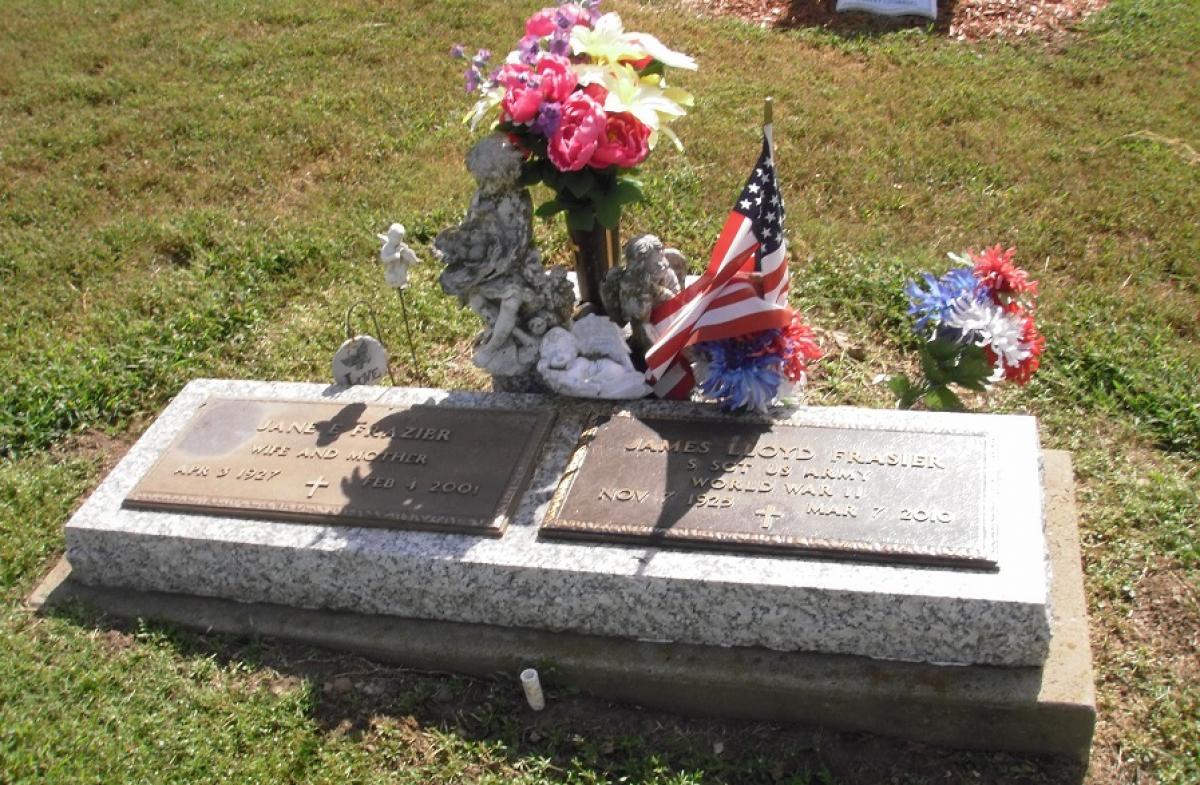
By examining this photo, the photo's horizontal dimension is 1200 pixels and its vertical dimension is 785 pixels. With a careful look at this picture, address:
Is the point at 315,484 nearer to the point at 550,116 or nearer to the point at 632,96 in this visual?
the point at 550,116

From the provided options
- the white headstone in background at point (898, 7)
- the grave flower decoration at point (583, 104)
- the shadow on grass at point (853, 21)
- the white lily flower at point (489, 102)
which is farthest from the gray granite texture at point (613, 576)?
the white headstone in background at point (898, 7)

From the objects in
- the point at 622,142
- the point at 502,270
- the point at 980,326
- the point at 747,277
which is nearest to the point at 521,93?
the point at 622,142

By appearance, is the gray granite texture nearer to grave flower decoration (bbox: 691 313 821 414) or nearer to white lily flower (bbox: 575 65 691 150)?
Result: grave flower decoration (bbox: 691 313 821 414)

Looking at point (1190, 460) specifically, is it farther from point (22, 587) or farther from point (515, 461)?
point (22, 587)

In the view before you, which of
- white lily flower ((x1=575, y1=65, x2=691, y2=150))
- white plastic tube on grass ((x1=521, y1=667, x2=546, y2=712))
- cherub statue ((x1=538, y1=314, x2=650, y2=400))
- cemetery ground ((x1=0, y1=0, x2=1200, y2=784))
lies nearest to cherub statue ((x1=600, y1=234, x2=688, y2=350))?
cherub statue ((x1=538, y1=314, x2=650, y2=400))

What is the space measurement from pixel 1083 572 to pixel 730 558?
1.36 m

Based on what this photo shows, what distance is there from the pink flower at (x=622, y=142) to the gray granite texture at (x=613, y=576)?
2.78ft

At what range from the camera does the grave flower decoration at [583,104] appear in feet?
12.0

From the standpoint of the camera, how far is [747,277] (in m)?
3.72

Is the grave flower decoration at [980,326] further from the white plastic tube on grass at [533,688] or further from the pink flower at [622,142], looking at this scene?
the white plastic tube on grass at [533,688]

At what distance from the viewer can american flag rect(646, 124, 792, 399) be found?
367cm

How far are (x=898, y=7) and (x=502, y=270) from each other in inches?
204

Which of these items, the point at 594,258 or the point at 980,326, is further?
the point at 594,258

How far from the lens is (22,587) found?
4113 millimetres
